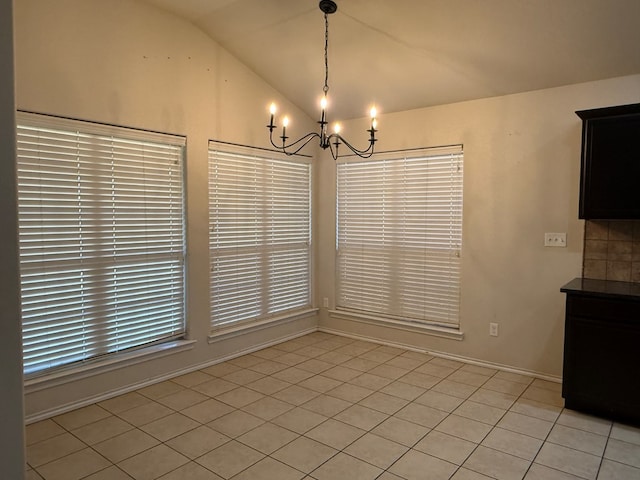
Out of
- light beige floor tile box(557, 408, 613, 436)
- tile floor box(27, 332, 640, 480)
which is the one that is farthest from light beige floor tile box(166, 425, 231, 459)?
light beige floor tile box(557, 408, 613, 436)

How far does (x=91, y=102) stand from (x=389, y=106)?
106 inches

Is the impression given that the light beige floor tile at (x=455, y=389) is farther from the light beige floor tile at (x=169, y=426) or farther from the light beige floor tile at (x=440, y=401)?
the light beige floor tile at (x=169, y=426)

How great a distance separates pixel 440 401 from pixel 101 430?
7.72 ft

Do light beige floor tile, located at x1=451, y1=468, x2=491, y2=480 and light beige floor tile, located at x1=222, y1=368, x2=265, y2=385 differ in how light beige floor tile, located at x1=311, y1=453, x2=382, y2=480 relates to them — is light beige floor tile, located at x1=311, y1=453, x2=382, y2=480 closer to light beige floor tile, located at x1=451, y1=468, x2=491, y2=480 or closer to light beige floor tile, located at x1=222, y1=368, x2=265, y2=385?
light beige floor tile, located at x1=451, y1=468, x2=491, y2=480

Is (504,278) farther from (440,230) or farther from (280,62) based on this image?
(280,62)

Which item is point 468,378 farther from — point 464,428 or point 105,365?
point 105,365

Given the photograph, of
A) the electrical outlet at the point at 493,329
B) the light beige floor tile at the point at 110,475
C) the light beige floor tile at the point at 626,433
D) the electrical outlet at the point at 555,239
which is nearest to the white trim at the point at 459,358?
the electrical outlet at the point at 493,329

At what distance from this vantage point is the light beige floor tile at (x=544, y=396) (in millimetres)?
3275

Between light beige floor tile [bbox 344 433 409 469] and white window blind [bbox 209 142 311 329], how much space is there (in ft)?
6.24

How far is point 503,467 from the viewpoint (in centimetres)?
243

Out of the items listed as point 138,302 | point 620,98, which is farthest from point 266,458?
point 620,98

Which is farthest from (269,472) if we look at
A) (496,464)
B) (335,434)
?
Result: (496,464)

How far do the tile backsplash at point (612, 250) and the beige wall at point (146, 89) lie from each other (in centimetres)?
302

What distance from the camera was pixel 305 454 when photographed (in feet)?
8.40
